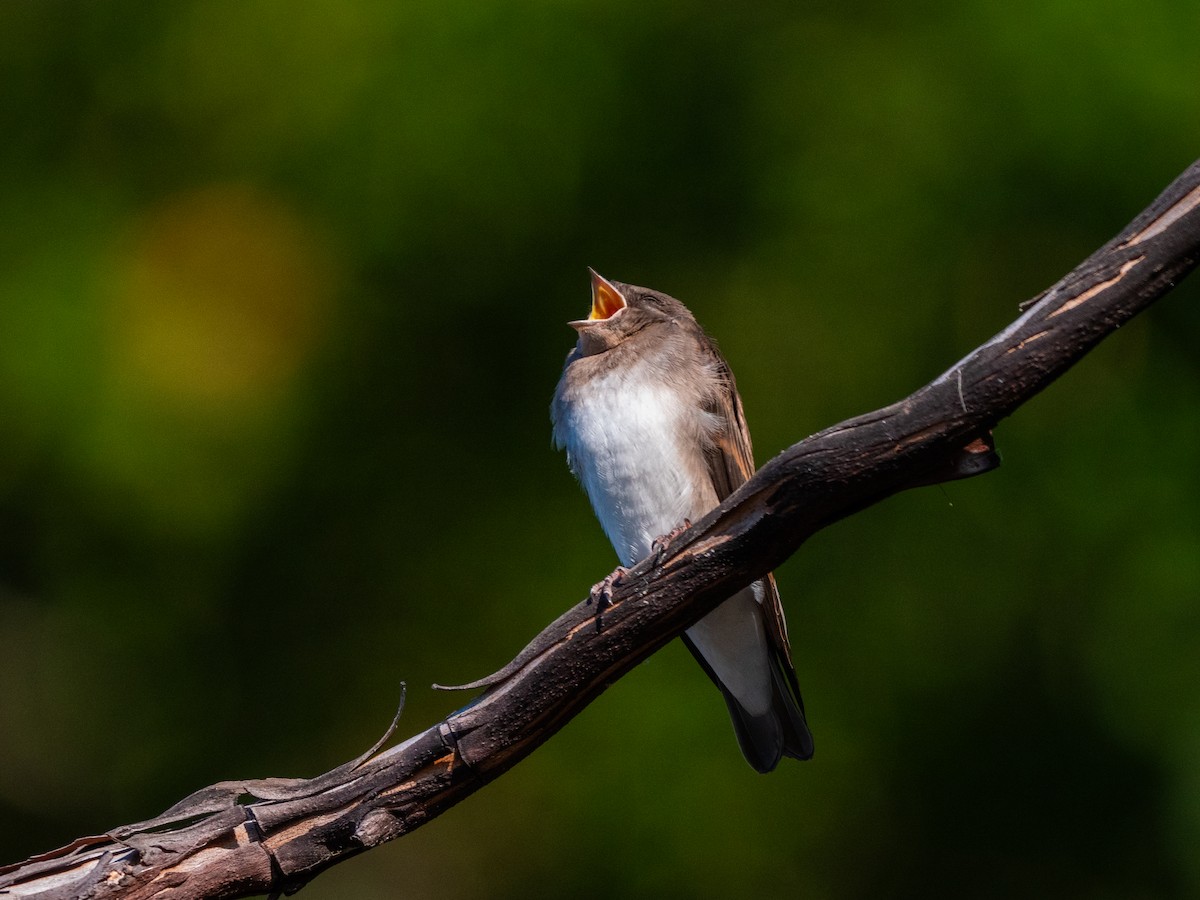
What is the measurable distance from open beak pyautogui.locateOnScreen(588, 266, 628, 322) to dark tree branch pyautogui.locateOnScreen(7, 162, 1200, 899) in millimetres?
2248

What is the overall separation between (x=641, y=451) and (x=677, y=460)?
0.45 feet

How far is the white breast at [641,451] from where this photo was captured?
15.9 feet

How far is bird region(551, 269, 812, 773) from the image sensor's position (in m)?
4.88

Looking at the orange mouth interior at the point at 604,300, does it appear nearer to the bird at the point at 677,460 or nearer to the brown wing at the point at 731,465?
the bird at the point at 677,460

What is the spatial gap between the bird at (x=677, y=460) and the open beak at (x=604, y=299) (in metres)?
0.15

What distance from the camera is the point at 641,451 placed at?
4.84m

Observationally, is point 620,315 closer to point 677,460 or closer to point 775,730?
point 677,460

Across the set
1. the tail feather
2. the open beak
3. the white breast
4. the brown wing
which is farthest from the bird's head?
the tail feather

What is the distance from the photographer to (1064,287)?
3035 mm

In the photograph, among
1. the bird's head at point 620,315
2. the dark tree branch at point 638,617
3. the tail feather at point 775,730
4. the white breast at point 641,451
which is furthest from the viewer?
the bird's head at point 620,315

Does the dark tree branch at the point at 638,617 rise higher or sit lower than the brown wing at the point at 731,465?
lower

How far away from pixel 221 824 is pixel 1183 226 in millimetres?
2864

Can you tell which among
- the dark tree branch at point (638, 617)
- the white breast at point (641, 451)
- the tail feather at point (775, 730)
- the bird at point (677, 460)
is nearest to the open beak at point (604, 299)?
the bird at point (677, 460)

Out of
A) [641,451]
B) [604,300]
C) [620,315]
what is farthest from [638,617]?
[604,300]
